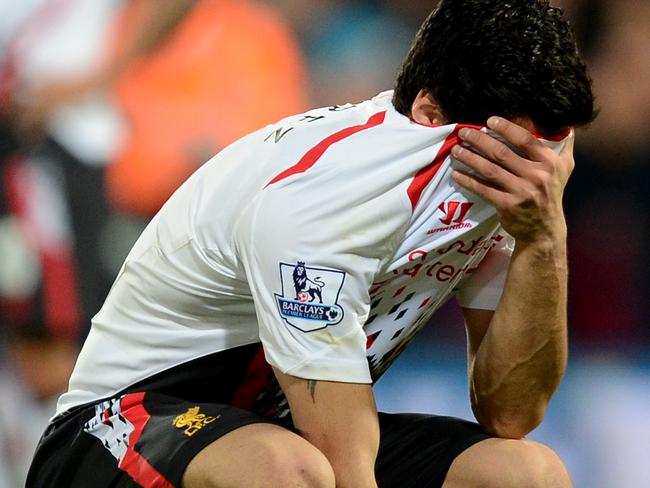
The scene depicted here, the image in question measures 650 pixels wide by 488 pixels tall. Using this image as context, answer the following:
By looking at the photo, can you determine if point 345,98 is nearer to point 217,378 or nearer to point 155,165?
point 155,165

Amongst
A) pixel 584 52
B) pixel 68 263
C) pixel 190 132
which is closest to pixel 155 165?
pixel 190 132

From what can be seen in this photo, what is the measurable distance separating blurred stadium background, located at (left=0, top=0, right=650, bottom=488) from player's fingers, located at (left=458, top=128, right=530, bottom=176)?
109 cm

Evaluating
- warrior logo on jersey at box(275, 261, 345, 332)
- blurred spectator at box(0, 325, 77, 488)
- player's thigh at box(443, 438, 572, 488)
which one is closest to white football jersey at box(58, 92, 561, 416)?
warrior logo on jersey at box(275, 261, 345, 332)

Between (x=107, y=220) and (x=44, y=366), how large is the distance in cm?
32

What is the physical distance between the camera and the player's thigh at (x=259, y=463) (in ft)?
3.52

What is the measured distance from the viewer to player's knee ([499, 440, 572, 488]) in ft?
4.09

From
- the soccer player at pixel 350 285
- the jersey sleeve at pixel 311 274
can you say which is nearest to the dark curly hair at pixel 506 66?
the soccer player at pixel 350 285

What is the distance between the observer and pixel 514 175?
1.18 m

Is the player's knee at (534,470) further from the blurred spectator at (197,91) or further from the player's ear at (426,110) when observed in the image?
the blurred spectator at (197,91)

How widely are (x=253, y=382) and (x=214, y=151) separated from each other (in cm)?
100

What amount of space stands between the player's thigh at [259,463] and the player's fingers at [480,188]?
0.33 metres

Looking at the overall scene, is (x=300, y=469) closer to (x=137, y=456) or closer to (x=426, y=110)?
(x=137, y=456)

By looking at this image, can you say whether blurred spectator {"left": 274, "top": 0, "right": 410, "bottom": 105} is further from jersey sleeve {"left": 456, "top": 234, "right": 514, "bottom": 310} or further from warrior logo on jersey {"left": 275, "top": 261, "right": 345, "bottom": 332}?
warrior logo on jersey {"left": 275, "top": 261, "right": 345, "bottom": 332}

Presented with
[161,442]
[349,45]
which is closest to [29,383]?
[349,45]
